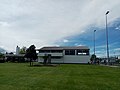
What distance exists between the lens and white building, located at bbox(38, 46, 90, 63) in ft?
274

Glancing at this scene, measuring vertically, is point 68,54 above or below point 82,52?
below

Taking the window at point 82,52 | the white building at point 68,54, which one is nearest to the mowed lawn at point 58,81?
the white building at point 68,54

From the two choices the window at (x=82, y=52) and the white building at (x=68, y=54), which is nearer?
the white building at (x=68, y=54)

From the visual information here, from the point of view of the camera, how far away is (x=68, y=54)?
282 ft

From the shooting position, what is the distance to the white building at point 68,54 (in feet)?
274

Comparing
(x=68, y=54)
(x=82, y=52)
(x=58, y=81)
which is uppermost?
(x=82, y=52)

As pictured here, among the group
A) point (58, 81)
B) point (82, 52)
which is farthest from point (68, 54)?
point (58, 81)

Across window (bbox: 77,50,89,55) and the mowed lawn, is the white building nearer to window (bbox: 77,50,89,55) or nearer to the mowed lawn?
window (bbox: 77,50,89,55)

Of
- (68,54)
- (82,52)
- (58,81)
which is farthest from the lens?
(68,54)

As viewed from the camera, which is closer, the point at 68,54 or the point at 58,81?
the point at 58,81

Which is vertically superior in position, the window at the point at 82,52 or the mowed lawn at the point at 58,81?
the window at the point at 82,52

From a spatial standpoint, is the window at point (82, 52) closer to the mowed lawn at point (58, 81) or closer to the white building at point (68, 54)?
the white building at point (68, 54)

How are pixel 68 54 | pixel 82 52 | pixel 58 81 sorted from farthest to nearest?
pixel 68 54 < pixel 82 52 < pixel 58 81

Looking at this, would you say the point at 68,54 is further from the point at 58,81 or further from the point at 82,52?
the point at 58,81
